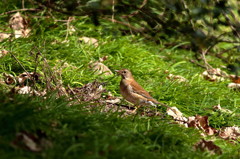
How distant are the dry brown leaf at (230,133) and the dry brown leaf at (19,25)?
3423 millimetres

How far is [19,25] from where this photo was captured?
7.23m

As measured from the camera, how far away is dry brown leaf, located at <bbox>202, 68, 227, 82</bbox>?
7461mm

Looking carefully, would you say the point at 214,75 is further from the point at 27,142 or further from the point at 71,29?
the point at 27,142

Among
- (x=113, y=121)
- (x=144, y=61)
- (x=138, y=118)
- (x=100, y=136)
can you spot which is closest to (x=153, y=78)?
(x=144, y=61)

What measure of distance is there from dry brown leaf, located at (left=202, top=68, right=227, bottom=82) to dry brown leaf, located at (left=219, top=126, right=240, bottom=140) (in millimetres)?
2070

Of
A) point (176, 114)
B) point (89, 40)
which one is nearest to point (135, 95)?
point (176, 114)

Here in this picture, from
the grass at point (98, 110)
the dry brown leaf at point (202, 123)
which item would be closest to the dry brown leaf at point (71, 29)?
the grass at point (98, 110)

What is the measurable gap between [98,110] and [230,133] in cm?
173

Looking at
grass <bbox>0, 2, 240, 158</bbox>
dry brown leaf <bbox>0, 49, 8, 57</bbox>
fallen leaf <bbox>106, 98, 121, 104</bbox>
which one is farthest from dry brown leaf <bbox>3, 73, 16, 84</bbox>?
fallen leaf <bbox>106, 98, 121, 104</bbox>

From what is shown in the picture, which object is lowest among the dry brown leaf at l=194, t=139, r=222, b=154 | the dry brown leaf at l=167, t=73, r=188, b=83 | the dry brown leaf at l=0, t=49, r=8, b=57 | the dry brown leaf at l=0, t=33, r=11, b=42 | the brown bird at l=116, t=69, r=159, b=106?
the dry brown leaf at l=167, t=73, r=188, b=83

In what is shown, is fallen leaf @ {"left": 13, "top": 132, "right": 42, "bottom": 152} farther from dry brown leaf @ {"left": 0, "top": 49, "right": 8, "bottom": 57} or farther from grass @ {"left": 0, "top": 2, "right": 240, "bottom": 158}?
dry brown leaf @ {"left": 0, "top": 49, "right": 8, "bottom": 57}

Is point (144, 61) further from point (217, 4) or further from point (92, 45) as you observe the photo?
point (217, 4)

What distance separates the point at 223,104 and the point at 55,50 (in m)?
2.50

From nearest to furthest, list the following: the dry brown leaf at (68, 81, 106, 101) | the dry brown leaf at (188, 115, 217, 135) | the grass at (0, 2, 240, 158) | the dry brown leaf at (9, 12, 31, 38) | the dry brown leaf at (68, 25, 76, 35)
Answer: the grass at (0, 2, 240, 158)
the dry brown leaf at (188, 115, 217, 135)
the dry brown leaf at (68, 81, 106, 101)
the dry brown leaf at (9, 12, 31, 38)
the dry brown leaf at (68, 25, 76, 35)
